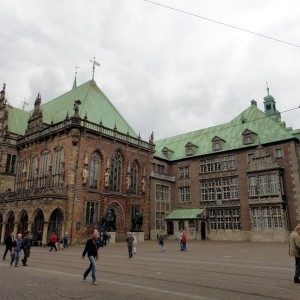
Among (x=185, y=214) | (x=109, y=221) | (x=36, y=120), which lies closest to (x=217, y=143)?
(x=185, y=214)

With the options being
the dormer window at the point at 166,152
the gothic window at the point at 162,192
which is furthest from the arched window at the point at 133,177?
the dormer window at the point at 166,152

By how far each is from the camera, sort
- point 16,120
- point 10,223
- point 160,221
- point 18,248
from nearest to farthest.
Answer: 1. point 18,248
2. point 10,223
3. point 160,221
4. point 16,120

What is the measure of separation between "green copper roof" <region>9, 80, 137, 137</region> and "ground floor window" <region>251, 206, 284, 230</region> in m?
19.9

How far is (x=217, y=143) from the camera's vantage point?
4566cm

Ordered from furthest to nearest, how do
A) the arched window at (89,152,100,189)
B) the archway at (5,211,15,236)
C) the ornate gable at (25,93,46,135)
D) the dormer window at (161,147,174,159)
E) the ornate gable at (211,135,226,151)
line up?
1. the dormer window at (161,147,174,159)
2. the ornate gable at (211,135,226,151)
3. the ornate gable at (25,93,46,135)
4. the archway at (5,211,15,236)
5. the arched window at (89,152,100,189)

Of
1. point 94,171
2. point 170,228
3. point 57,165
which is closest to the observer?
point 57,165

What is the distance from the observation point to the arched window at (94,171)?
36153 mm

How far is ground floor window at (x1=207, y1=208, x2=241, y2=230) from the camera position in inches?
1624

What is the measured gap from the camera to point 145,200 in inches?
1682

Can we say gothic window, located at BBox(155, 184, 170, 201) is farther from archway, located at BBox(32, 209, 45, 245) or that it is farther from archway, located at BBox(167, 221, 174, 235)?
archway, located at BBox(32, 209, 45, 245)

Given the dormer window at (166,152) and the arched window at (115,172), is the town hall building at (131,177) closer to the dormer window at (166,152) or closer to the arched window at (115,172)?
the arched window at (115,172)

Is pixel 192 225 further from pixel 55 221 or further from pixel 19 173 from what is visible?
pixel 19 173

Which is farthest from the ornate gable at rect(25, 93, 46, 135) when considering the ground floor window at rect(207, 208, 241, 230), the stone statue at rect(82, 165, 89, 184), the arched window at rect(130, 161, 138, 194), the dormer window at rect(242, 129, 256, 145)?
the dormer window at rect(242, 129, 256, 145)

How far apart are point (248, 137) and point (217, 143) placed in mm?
4763
